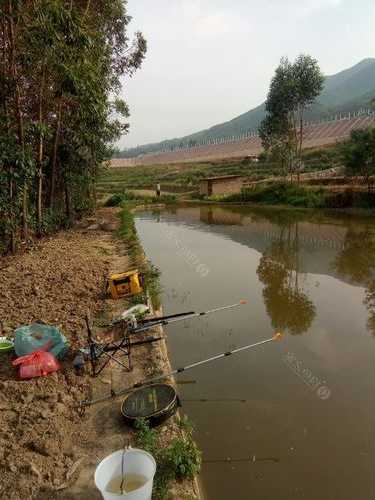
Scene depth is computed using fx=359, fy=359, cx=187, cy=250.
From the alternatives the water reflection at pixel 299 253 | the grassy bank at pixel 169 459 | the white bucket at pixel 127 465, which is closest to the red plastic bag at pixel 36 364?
the grassy bank at pixel 169 459

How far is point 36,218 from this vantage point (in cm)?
1162

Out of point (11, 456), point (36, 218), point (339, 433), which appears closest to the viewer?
point (11, 456)

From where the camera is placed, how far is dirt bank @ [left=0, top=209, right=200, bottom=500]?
9.89ft

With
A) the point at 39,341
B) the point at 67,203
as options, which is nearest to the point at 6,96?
the point at 67,203

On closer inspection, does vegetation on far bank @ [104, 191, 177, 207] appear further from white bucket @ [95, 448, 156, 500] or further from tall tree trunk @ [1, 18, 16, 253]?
white bucket @ [95, 448, 156, 500]

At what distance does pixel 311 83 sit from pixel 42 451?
1011 inches

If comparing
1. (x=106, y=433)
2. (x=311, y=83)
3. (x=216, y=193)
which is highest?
(x=311, y=83)

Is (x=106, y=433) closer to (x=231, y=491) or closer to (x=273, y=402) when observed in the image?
(x=231, y=491)

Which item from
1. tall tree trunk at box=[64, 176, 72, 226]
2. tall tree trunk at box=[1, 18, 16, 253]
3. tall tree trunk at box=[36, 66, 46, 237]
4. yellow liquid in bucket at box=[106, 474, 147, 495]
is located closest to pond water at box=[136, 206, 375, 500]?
yellow liquid in bucket at box=[106, 474, 147, 495]

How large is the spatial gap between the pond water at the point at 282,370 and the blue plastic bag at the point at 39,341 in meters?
1.72

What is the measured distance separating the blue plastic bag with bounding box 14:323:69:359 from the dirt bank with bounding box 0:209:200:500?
19 cm

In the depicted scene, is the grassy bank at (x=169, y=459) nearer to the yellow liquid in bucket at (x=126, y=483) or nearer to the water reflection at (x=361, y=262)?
the yellow liquid in bucket at (x=126, y=483)

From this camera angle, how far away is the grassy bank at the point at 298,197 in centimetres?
1859

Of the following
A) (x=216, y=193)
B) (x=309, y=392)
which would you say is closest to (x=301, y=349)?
(x=309, y=392)
